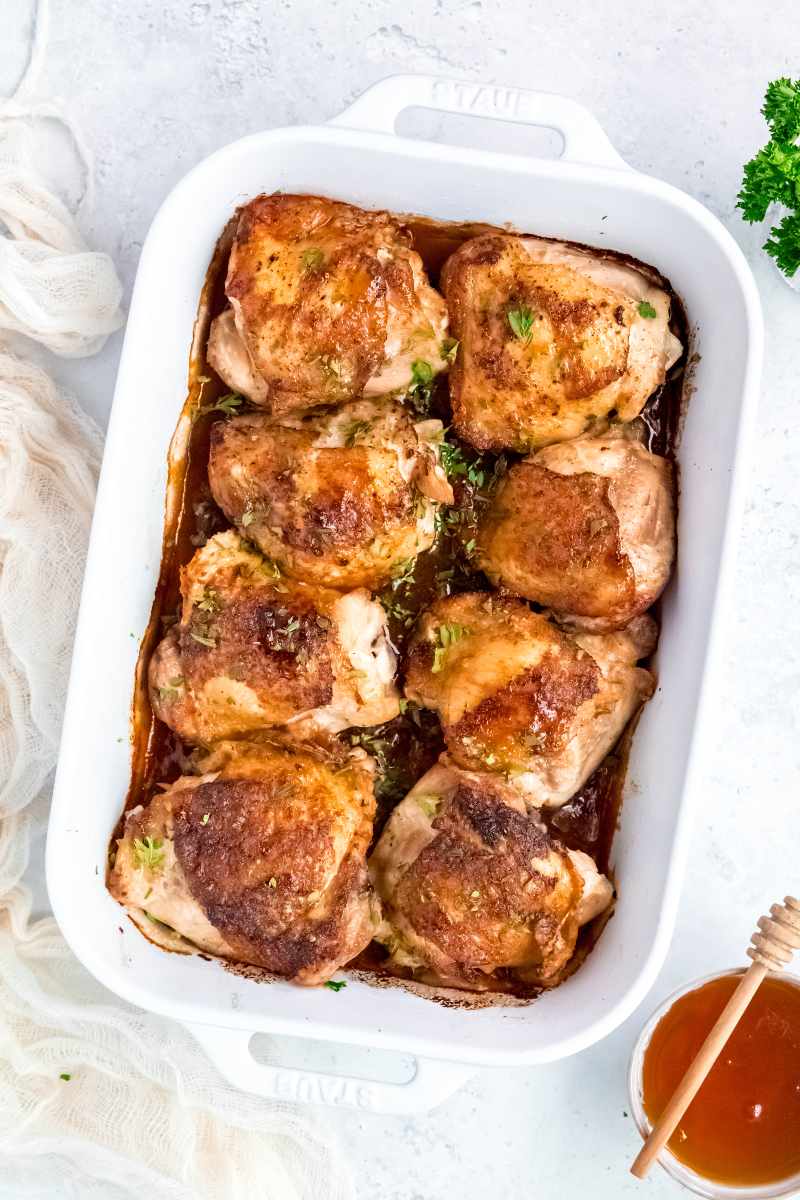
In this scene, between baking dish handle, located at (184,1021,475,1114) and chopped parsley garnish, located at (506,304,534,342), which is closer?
chopped parsley garnish, located at (506,304,534,342)

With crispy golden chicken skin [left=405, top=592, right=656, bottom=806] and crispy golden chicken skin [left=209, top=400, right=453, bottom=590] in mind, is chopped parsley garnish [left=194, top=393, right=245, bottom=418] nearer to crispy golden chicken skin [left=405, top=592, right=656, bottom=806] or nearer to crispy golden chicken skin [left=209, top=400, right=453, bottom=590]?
crispy golden chicken skin [left=209, top=400, right=453, bottom=590]

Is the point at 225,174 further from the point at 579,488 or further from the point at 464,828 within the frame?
the point at 464,828

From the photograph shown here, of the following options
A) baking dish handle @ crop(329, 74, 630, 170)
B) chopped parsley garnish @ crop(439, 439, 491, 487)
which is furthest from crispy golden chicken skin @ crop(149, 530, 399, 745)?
baking dish handle @ crop(329, 74, 630, 170)

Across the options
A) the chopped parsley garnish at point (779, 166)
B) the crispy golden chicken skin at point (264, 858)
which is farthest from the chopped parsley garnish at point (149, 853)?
the chopped parsley garnish at point (779, 166)

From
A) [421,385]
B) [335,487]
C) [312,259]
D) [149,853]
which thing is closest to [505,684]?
[335,487]

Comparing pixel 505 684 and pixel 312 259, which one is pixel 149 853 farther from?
pixel 312 259
